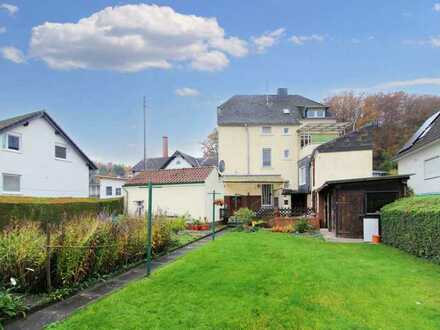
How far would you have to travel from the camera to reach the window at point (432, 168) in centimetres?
1738

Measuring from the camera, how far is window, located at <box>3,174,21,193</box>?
67.6 feet

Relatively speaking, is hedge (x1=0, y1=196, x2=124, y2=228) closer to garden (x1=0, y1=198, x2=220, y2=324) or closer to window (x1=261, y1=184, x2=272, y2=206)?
garden (x1=0, y1=198, x2=220, y2=324)

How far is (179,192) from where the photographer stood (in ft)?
77.0

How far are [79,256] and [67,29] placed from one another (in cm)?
1272

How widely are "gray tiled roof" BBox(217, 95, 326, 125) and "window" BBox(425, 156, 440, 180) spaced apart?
14.7 metres

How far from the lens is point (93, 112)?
62.2 ft

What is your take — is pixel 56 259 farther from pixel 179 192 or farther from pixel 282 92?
pixel 282 92

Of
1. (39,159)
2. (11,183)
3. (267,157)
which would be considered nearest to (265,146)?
(267,157)

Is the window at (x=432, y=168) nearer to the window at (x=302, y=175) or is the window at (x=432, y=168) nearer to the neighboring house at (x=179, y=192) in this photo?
the window at (x=302, y=175)

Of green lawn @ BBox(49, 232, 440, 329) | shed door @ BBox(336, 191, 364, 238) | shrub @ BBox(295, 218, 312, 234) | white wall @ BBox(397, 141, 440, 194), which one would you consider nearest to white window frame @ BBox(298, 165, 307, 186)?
white wall @ BBox(397, 141, 440, 194)

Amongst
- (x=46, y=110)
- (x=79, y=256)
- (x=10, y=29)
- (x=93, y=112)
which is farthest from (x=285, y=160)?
(x=79, y=256)

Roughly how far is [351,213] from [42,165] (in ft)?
68.2

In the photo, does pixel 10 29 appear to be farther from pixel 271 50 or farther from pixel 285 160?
pixel 285 160

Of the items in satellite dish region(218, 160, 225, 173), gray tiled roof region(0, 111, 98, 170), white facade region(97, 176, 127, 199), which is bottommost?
white facade region(97, 176, 127, 199)
